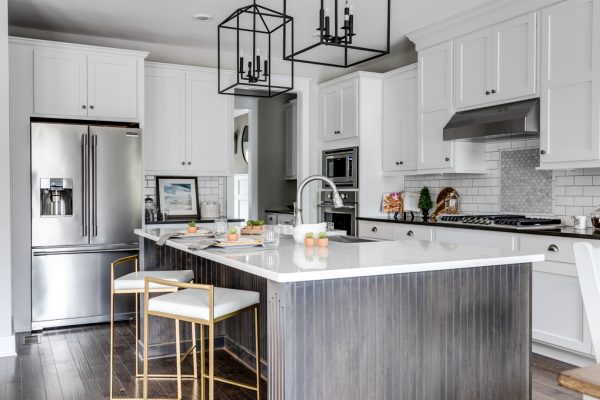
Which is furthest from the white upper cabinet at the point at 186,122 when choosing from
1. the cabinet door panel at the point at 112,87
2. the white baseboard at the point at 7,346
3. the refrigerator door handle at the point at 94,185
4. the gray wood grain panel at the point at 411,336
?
the gray wood grain panel at the point at 411,336

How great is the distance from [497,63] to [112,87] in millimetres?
3280

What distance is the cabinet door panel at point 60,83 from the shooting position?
461cm

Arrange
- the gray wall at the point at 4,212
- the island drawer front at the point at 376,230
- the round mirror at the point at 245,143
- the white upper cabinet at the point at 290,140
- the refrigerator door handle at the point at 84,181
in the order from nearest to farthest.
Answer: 1. the gray wall at the point at 4,212
2. the refrigerator door handle at the point at 84,181
3. the island drawer front at the point at 376,230
4. the white upper cabinet at the point at 290,140
5. the round mirror at the point at 245,143

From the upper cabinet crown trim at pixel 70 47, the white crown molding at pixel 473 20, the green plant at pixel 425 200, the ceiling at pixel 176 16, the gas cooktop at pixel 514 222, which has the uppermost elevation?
the ceiling at pixel 176 16

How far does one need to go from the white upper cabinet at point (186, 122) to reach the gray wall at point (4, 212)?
162 centimetres

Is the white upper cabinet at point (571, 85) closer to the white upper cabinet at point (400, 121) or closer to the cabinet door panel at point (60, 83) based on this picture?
the white upper cabinet at point (400, 121)

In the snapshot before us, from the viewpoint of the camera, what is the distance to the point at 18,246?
457 cm

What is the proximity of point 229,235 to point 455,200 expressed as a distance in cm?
311

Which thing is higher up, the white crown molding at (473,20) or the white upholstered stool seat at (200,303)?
the white crown molding at (473,20)

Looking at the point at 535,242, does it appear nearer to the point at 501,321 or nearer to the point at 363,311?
the point at 501,321

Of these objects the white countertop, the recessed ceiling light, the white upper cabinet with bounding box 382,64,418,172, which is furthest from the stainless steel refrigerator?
the white upper cabinet with bounding box 382,64,418,172

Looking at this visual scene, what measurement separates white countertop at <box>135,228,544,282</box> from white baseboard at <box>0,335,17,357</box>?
1956 millimetres

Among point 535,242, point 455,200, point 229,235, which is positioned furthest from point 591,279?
point 455,200

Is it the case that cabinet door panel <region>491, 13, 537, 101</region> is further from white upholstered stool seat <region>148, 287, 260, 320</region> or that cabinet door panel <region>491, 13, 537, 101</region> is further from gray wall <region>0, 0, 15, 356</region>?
gray wall <region>0, 0, 15, 356</region>
